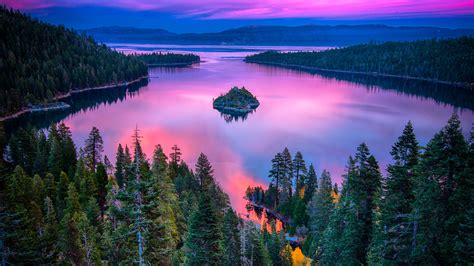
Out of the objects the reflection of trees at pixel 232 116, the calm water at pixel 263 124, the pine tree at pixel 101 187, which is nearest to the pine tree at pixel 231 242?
the pine tree at pixel 101 187

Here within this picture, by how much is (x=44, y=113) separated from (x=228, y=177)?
91.7 m

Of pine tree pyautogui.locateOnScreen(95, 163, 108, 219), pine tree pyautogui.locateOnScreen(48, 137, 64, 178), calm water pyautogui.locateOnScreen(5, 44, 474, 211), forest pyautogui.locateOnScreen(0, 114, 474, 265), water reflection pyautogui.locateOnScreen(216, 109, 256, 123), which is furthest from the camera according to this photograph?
water reflection pyautogui.locateOnScreen(216, 109, 256, 123)

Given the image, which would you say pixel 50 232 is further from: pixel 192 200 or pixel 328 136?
pixel 328 136

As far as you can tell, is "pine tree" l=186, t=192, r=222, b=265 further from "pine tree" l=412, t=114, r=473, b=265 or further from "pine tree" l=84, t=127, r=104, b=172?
"pine tree" l=84, t=127, r=104, b=172

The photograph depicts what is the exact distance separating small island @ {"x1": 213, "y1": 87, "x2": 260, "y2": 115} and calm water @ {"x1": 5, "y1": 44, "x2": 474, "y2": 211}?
408cm

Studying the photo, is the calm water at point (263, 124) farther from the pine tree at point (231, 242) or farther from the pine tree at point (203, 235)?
the pine tree at point (203, 235)

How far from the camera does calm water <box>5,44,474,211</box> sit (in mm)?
75438

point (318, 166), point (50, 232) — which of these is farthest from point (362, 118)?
point (50, 232)

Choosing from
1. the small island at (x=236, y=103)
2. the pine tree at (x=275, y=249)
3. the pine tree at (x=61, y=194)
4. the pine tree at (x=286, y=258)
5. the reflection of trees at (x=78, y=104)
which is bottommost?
the reflection of trees at (x=78, y=104)

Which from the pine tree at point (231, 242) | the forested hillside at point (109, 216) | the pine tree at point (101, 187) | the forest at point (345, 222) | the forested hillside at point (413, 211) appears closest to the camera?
the forested hillside at point (109, 216)

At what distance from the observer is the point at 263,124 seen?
365ft

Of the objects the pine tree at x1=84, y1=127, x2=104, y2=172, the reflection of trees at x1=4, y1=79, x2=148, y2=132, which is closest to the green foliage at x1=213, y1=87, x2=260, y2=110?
the reflection of trees at x1=4, y1=79, x2=148, y2=132

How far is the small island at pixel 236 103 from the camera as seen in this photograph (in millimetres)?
134750

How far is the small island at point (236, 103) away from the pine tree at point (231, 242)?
11100 centimetres
